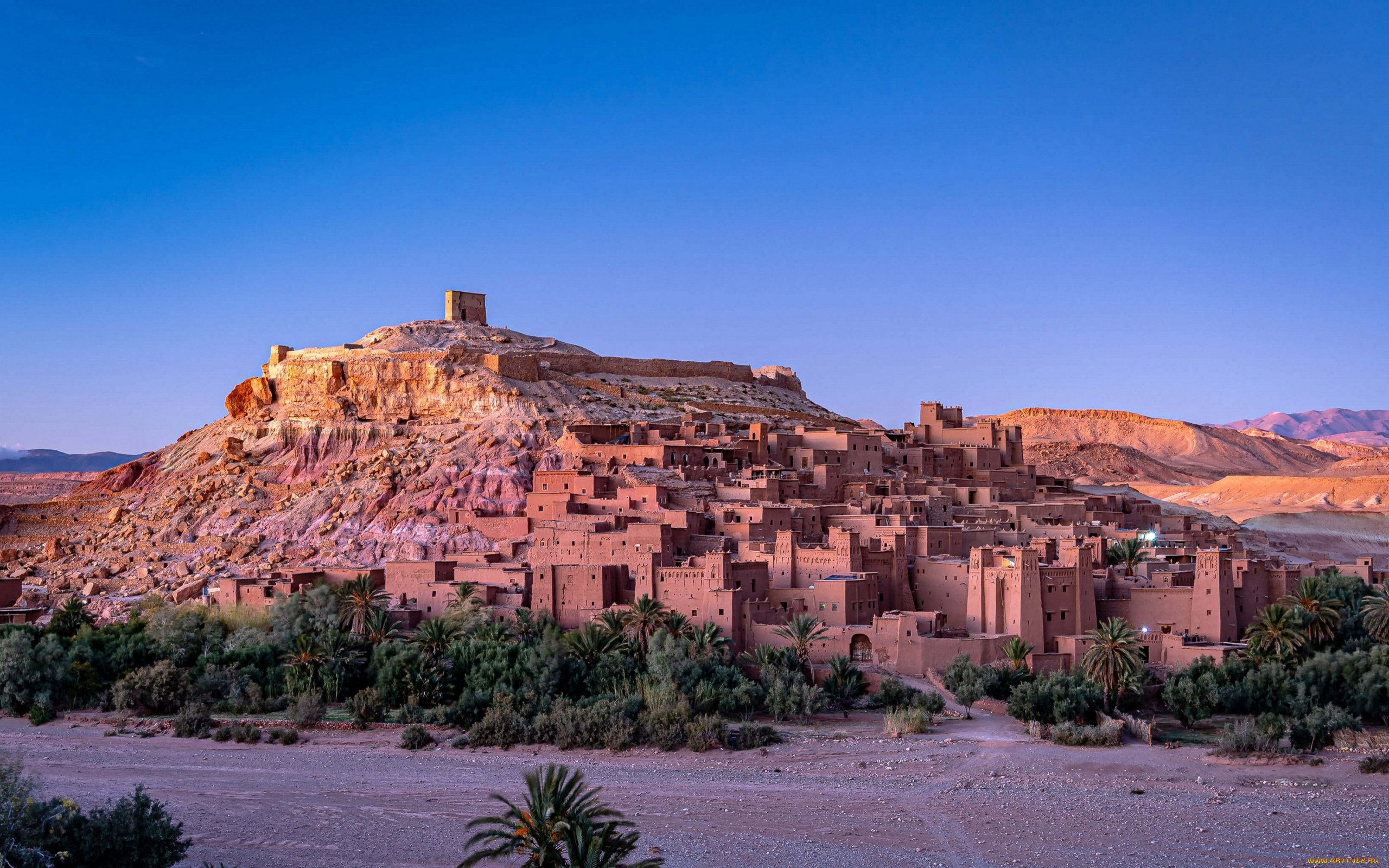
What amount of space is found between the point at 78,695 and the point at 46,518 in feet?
60.5

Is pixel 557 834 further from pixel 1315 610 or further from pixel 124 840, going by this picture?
pixel 1315 610

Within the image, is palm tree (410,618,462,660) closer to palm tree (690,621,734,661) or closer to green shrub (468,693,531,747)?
green shrub (468,693,531,747)

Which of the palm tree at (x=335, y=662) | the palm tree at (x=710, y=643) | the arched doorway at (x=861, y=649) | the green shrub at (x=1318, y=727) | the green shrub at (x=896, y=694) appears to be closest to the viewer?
the green shrub at (x=1318, y=727)

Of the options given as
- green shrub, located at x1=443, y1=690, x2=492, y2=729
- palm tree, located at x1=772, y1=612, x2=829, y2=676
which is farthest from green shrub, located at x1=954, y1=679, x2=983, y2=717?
green shrub, located at x1=443, y1=690, x2=492, y2=729

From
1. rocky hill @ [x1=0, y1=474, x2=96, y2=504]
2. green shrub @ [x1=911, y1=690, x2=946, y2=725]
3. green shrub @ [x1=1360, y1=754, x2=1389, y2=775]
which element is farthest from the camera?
rocky hill @ [x1=0, y1=474, x2=96, y2=504]

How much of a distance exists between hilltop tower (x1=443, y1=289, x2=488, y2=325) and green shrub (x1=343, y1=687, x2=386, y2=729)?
30075 mm

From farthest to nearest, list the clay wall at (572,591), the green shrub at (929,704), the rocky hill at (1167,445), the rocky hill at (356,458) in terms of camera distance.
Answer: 1. the rocky hill at (1167,445)
2. the rocky hill at (356,458)
3. the clay wall at (572,591)
4. the green shrub at (929,704)

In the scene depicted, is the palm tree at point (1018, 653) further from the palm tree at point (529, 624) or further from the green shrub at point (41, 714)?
the green shrub at point (41, 714)

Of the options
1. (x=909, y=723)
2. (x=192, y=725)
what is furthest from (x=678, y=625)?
(x=192, y=725)

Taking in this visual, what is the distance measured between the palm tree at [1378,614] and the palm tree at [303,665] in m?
23.4

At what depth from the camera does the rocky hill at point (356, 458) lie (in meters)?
38.6

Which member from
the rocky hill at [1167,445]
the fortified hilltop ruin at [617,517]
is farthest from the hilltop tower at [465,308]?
the rocky hill at [1167,445]

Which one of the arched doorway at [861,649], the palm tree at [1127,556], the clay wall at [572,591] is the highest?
the palm tree at [1127,556]

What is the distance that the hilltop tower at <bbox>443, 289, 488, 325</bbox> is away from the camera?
2231 inches
